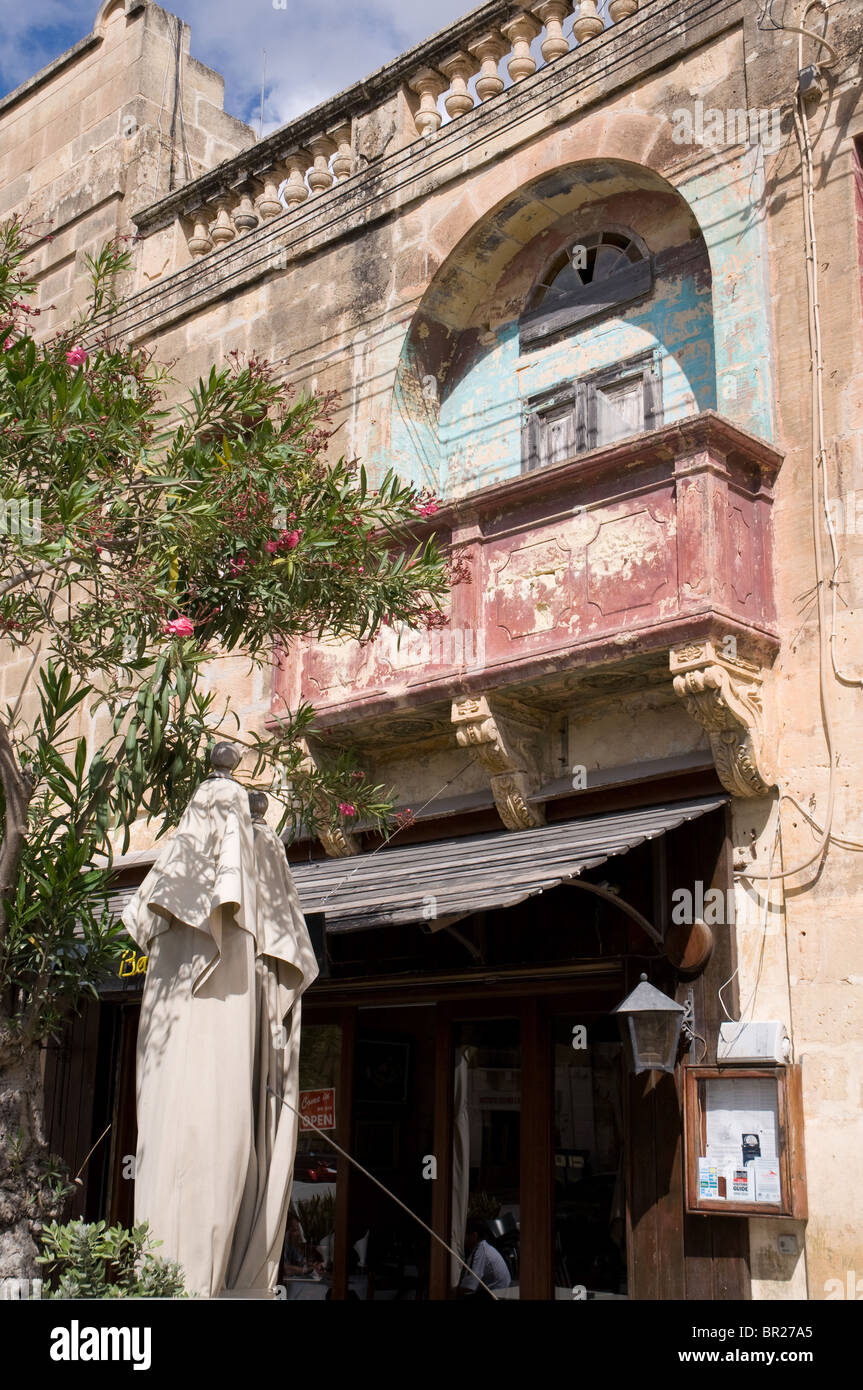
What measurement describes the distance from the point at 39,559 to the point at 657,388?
509 cm

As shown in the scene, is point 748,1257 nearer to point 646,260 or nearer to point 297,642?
point 297,642

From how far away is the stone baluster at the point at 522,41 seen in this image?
36.5ft

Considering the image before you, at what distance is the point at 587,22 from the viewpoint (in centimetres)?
1073

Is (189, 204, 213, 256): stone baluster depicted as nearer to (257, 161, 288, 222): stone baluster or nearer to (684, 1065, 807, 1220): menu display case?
(257, 161, 288, 222): stone baluster

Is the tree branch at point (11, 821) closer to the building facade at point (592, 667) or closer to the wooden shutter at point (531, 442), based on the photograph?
the building facade at point (592, 667)

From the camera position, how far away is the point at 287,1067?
5711mm

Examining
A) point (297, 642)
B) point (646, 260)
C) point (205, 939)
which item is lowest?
point (205, 939)

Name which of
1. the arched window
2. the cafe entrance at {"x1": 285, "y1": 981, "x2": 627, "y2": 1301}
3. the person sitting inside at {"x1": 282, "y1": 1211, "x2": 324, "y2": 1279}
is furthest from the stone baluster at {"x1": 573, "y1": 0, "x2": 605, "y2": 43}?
the person sitting inside at {"x1": 282, "y1": 1211, "x2": 324, "y2": 1279}

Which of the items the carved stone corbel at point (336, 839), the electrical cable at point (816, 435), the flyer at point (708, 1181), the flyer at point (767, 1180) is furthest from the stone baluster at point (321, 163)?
the flyer at point (767, 1180)

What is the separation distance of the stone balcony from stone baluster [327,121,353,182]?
4.27 meters

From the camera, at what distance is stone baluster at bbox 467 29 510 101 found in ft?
37.3

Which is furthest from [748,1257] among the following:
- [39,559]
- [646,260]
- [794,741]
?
[646,260]

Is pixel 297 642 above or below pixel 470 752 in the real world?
above

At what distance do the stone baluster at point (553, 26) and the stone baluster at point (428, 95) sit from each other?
45.3 inches
